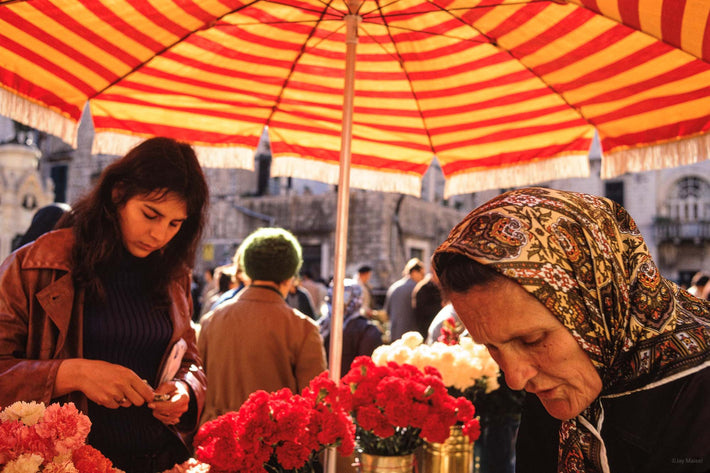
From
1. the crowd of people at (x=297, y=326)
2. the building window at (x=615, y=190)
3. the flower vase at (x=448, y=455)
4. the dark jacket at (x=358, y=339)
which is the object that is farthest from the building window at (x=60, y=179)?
the flower vase at (x=448, y=455)

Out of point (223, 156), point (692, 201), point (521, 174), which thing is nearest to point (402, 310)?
point (521, 174)

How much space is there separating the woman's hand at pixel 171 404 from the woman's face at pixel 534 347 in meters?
1.10

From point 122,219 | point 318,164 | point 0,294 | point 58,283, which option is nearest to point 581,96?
point 318,164

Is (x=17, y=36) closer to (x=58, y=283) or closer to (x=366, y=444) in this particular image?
(x=58, y=283)

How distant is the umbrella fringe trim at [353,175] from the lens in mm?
3072

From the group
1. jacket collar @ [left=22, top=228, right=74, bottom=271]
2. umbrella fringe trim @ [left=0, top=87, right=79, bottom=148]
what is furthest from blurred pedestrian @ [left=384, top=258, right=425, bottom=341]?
jacket collar @ [left=22, top=228, right=74, bottom=271]

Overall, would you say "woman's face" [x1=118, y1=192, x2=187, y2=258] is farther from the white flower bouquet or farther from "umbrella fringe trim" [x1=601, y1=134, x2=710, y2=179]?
"umbrella fringe trim" [x1=601, y1=134, x2=710, y2=179]

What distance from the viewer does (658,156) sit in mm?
2494

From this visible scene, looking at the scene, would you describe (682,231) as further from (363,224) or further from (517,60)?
(517,60)

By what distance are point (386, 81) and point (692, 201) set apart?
998 inches

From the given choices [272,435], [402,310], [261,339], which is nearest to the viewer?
[272,435]

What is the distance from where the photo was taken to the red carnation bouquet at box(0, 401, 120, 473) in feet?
3.56

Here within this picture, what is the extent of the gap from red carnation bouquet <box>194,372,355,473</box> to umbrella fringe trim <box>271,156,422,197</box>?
5.41ft

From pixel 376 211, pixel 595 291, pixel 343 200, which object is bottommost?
pixel 595 291
